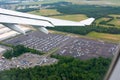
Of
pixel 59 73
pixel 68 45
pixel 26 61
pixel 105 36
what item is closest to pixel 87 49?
pixel 68 45

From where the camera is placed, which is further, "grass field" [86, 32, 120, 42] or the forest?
"grass field" [86, 32, 120, 42]

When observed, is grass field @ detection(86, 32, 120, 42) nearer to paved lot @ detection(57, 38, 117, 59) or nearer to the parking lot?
the parking lot

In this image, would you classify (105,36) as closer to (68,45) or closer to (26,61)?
(68,45)

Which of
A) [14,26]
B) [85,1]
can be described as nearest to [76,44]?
[14,26]

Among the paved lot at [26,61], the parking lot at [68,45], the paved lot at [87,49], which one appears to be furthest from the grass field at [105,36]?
the paved lot at [26,61]

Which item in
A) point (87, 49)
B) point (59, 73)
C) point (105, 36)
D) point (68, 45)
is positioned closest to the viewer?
point (59, 73)

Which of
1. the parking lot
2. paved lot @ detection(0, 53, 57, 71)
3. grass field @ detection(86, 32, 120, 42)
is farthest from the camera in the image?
grass field @ detection(86, 32, 120, 42)

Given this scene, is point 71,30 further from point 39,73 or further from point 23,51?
point 39,73

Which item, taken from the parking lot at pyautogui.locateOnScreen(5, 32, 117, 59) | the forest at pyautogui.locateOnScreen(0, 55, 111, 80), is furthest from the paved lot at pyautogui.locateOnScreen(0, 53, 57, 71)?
the forest at pyautogui.locateOnScreen(0, 55, 111, 80)

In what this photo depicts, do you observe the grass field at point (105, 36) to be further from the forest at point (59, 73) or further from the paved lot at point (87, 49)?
the forest at point (59, 73)

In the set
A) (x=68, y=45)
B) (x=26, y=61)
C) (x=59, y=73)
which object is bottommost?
(x=68, y=45)

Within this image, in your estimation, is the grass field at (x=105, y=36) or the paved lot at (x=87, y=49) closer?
the paved lot at (x=87, y=49)
